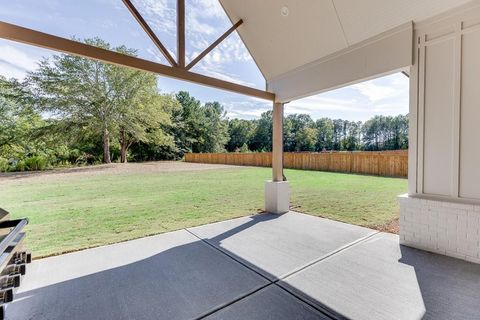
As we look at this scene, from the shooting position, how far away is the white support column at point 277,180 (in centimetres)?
488

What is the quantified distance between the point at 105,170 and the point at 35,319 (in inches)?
515

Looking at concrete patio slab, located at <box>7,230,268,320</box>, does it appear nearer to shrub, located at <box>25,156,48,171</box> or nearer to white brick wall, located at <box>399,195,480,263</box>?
white brick wall, located at <box>399,195,480,263</box>

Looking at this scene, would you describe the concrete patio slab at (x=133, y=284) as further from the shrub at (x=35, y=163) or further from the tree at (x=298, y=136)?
the tree at (x=298, y=136)

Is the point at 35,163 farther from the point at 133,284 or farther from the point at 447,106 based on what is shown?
the point at 447,106

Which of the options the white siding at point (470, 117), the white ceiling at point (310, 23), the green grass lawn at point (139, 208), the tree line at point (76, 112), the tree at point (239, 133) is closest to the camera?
the white siding at point (470, 117)

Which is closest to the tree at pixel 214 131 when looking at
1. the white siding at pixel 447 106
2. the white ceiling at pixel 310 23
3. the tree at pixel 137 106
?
the tree at pixel 137 106

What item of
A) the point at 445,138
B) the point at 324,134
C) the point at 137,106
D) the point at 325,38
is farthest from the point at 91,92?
the point at 324,134

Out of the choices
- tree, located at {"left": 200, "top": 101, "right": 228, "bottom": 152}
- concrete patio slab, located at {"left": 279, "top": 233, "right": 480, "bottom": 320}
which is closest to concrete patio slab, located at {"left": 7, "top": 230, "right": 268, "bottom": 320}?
concrete patio slab, located at {"left": 279, "top": 233, "right": 480, "bottom": 320}

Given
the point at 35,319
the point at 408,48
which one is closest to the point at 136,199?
the point at 35,319

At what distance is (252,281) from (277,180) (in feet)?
9.34

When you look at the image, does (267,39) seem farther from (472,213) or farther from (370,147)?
(370,147)

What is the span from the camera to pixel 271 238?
347 cm

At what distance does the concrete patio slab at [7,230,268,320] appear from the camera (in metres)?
1.93

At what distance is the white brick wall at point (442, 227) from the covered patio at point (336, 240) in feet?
0.04
